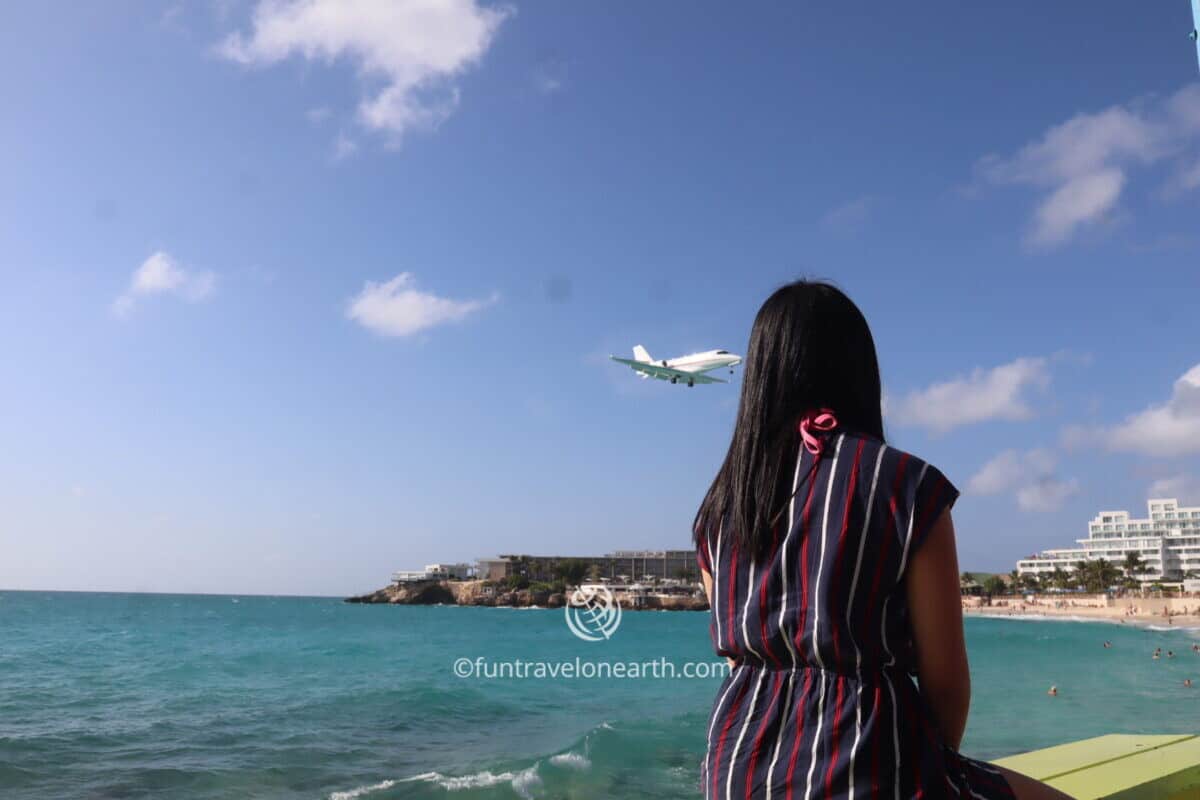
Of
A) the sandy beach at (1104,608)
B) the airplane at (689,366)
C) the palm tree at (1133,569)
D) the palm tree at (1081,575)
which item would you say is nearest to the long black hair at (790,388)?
the airplane at (689,366)

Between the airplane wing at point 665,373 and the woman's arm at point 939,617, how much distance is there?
33532 millimetres

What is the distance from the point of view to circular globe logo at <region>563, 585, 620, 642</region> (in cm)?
7281

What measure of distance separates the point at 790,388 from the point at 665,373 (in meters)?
35.0

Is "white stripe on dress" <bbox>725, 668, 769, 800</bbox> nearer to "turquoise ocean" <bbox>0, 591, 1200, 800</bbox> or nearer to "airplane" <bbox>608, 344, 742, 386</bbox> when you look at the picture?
"turquoise ocean" <bbox>0, 591, 1200, 800</bbox>

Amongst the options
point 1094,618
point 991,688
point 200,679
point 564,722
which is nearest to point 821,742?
point 564,722

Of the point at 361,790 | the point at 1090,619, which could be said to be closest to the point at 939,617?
the point at 361,790

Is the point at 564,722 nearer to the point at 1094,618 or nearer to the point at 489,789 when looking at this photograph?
the point at 489,789

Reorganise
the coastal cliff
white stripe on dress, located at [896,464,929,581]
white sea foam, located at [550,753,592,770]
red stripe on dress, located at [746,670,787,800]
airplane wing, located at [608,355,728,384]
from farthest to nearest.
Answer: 1. the coastal cliff
2. airplane wing, located at [608,355,728,384]
3. white sea foam, located at [550,753,592,770]
4. red stripe on dress, located at [746,670,787,800]
5. white stripe on dress, located at [896,464,929,581]

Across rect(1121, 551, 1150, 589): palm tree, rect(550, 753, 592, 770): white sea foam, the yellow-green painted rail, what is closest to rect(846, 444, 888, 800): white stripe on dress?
the yellow-green painted rail

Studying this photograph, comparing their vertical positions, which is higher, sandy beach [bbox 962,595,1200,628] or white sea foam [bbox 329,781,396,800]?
white sea foam [bbox 329,781,396,800]

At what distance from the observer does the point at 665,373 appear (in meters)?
36.3

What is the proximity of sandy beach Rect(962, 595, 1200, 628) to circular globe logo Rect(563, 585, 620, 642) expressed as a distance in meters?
33.2

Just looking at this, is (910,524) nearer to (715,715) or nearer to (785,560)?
(785,560)

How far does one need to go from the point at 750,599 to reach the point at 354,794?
451 inches
